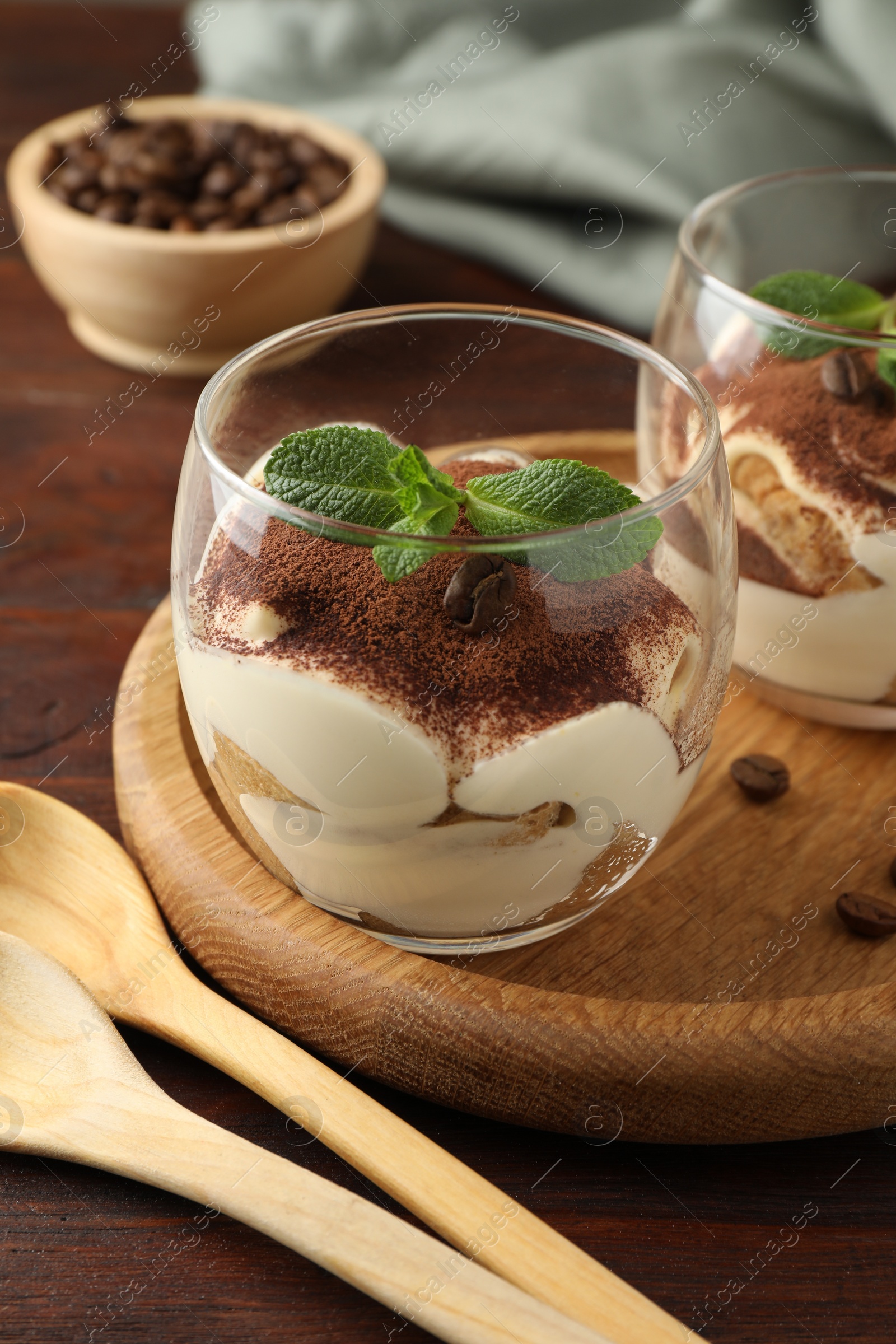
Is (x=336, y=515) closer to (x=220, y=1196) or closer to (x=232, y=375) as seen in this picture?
(x=232, y=375)

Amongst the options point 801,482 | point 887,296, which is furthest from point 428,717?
point 887,296

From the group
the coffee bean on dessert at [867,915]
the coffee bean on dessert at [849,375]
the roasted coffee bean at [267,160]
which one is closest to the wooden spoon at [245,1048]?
the coffee bean on dessert at [867,915]

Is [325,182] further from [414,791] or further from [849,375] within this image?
[414,791]

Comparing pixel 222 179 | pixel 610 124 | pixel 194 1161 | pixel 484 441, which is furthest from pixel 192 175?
pixel 194 1161

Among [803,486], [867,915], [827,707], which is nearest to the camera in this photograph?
[867,915]

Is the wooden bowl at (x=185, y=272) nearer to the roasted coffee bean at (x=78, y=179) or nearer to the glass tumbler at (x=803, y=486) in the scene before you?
the roasted coffee bean at (x=78, y=179)
